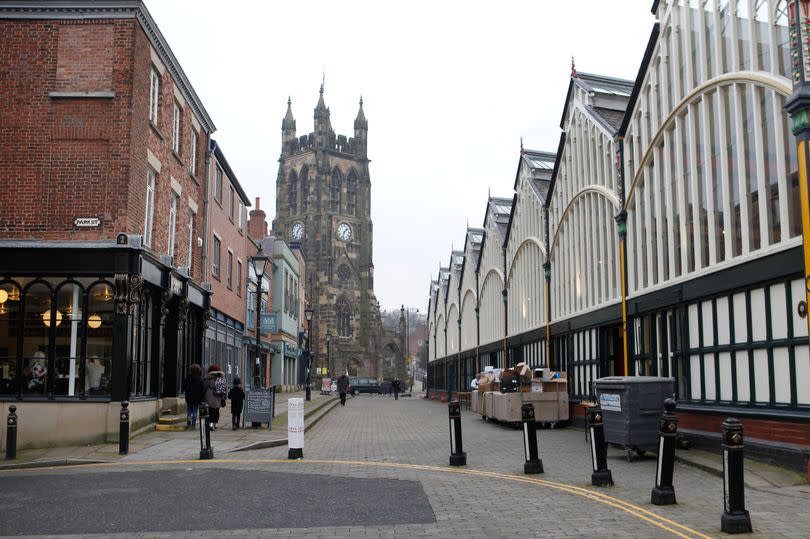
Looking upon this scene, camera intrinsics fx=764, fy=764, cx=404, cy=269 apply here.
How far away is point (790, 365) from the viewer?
11445mm

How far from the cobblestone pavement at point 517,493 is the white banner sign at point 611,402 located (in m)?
0.91

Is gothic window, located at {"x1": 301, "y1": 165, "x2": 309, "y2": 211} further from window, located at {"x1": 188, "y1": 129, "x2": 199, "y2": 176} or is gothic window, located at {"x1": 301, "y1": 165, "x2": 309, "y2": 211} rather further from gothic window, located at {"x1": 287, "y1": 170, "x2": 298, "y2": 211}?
window, located at {"x1": 188, "y1": 129, "x2": 199, "y2": 176}

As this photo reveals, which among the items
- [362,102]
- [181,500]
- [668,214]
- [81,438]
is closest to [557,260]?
[668,214]

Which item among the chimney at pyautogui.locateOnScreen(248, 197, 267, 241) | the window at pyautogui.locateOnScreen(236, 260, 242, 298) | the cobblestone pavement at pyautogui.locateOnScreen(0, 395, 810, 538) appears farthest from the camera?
the chimney at pyautogui.locateOnScreen(248, 197, 267, 241)

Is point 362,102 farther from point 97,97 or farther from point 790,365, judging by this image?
point 790,365

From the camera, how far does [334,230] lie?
97375 mm

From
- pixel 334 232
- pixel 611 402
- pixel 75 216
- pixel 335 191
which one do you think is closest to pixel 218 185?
pixel 75 216

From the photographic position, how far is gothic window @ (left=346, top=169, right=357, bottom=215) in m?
99.6

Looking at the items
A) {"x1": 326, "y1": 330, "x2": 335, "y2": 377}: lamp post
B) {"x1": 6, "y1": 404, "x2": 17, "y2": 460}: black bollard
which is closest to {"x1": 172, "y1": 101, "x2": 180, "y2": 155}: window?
{"x1": 6, "y1": 404, "x2": 17, "y2": 460}: black bollard

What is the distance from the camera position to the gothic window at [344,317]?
95.6 metres

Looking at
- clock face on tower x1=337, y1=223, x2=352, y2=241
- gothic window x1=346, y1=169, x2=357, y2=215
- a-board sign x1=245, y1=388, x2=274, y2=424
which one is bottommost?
a-board sign x1=245, y1=388, x2=274, y2=424

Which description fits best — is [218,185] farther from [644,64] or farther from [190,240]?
[644,64]

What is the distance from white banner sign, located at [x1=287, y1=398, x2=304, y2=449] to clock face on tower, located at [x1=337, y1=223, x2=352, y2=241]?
8474 cm

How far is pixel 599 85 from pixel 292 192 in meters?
79.4
